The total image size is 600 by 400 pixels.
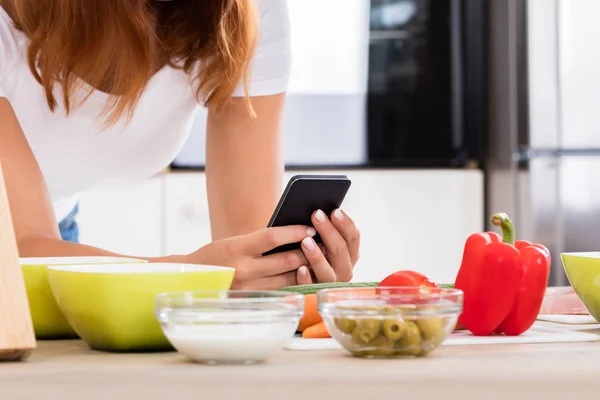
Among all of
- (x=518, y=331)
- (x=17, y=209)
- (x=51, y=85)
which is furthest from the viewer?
(x=51, y=85)

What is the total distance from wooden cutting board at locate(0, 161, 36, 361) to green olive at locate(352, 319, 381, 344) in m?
0.25

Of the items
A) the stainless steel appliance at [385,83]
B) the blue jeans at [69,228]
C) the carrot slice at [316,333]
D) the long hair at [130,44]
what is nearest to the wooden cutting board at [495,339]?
the carrot slice at [316,333]

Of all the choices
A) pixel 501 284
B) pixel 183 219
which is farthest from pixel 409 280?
pixel 183 219

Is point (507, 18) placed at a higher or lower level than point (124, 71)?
higher

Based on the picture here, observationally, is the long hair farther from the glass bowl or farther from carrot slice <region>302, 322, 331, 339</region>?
the glass bowl

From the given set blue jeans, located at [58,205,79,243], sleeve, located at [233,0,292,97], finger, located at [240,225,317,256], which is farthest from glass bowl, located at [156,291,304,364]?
blue jeans, located at [58,205,79,243]

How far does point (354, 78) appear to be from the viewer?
278 cm

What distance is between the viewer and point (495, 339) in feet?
2.82

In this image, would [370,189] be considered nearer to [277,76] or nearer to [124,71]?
[277,76]

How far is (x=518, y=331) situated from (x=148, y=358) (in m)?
0.38

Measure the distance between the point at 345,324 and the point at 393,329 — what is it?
0.04 m

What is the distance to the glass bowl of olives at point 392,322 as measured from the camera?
2.34 ft

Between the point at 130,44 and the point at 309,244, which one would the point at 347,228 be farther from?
the point at 130,44

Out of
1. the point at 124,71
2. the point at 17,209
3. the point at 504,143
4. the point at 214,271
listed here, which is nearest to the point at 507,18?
the point at 504,143
